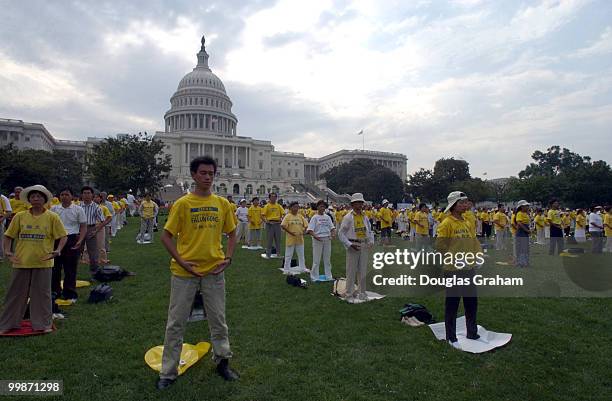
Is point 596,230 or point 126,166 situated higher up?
point 126,166

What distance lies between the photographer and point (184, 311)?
4035 mm

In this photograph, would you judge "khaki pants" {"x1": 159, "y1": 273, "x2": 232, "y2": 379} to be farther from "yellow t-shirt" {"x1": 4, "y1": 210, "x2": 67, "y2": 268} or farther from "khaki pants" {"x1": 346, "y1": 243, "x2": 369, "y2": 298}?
"khaki pants" {"x1": 346, "y1": 243, "x2": 369, "y2": 298}

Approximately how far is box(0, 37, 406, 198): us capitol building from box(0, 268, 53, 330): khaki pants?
257ft

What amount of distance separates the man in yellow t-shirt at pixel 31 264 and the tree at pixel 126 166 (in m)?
29.9

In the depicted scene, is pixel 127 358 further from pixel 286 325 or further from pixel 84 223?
pixel 84 223

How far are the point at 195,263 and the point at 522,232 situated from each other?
11.2 m

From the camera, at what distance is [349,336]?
18.9 ft

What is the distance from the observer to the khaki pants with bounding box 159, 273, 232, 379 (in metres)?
4.03

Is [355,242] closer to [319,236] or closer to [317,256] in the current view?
[319,236]

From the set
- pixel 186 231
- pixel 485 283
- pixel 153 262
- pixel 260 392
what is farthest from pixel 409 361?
pixel 153 262

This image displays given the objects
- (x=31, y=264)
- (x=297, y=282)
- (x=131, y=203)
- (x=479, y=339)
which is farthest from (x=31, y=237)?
(x=131, y=203)

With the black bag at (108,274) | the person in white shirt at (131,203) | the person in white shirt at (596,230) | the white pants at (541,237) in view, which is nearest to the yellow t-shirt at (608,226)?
the person in white shirt at (596,230)

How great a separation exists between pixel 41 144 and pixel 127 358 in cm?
9544

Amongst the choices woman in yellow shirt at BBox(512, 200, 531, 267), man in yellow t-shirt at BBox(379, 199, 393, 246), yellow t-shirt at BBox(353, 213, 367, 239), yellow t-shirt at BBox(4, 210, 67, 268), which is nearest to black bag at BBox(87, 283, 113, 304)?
yellow t-shirt at BBox(4, 210, 67, 268)
